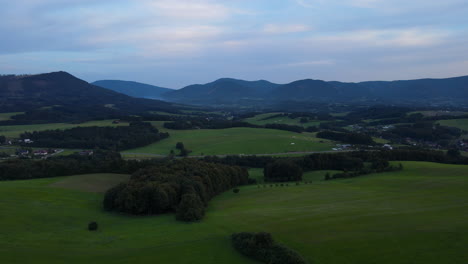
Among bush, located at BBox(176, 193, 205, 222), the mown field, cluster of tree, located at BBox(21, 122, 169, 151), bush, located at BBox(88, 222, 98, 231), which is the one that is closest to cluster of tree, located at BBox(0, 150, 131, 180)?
the mown field

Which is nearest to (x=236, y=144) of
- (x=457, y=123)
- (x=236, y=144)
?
(x=236, y=144)

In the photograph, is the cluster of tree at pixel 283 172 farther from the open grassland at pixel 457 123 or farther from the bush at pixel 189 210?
the open grassland at pixel 457 123

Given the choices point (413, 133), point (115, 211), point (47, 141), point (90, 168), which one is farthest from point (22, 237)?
point (413, 133)

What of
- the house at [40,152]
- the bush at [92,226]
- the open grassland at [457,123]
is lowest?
the open grassland at [457,123]

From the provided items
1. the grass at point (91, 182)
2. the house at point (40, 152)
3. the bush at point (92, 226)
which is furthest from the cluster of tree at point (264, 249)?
the house at point (40, 152)

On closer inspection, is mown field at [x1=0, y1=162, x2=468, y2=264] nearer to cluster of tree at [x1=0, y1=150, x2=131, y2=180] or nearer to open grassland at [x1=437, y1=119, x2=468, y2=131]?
cluster of tree at [x1=0, y1=150, x2=131, y2=180]

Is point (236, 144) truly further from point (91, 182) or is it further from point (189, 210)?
point (189, 210)

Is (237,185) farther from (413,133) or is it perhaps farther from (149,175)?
(413,133)
